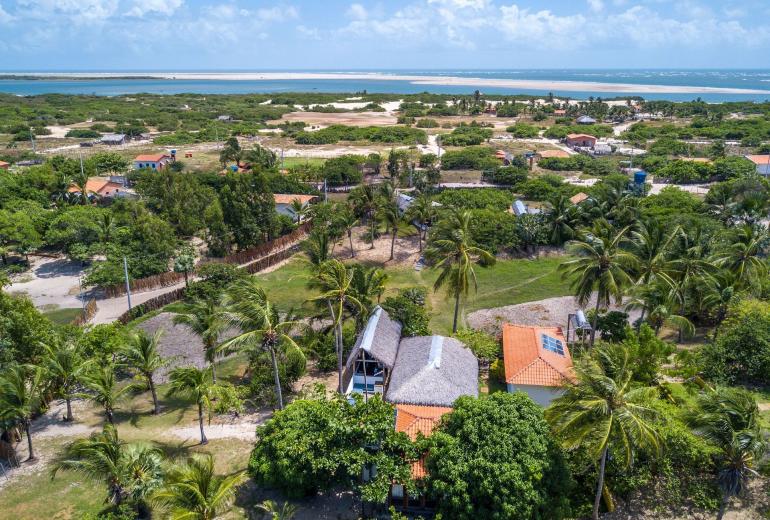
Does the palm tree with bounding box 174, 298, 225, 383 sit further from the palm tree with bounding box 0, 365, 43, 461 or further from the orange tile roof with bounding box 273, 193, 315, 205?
the orange tile roof with bounding box 273, 193, 315, 205

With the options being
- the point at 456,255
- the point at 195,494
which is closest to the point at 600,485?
the point at 195,494

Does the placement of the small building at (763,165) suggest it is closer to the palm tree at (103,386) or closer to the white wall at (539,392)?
the white wall at (539,392)

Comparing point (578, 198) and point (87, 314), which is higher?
point (578, 198)

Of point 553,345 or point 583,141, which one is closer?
point 553,345

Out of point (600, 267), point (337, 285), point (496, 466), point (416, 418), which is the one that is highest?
point (600, 267)

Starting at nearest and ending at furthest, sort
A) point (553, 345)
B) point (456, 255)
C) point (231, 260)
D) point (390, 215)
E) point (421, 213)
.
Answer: point (553, 345), point (456, 255), point (231, 260), point (390, 215), point (421, 213)

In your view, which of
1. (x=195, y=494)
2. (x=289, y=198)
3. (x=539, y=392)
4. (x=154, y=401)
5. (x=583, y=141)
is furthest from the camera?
(x=583, y=141)

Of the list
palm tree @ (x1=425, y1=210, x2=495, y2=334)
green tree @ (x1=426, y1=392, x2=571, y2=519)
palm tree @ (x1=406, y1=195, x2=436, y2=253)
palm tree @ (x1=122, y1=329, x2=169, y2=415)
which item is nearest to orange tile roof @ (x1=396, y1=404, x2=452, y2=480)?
green tree @ (x1=426, y1=392, x2=571, y2=519)

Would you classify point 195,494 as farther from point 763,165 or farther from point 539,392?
point 763,165
